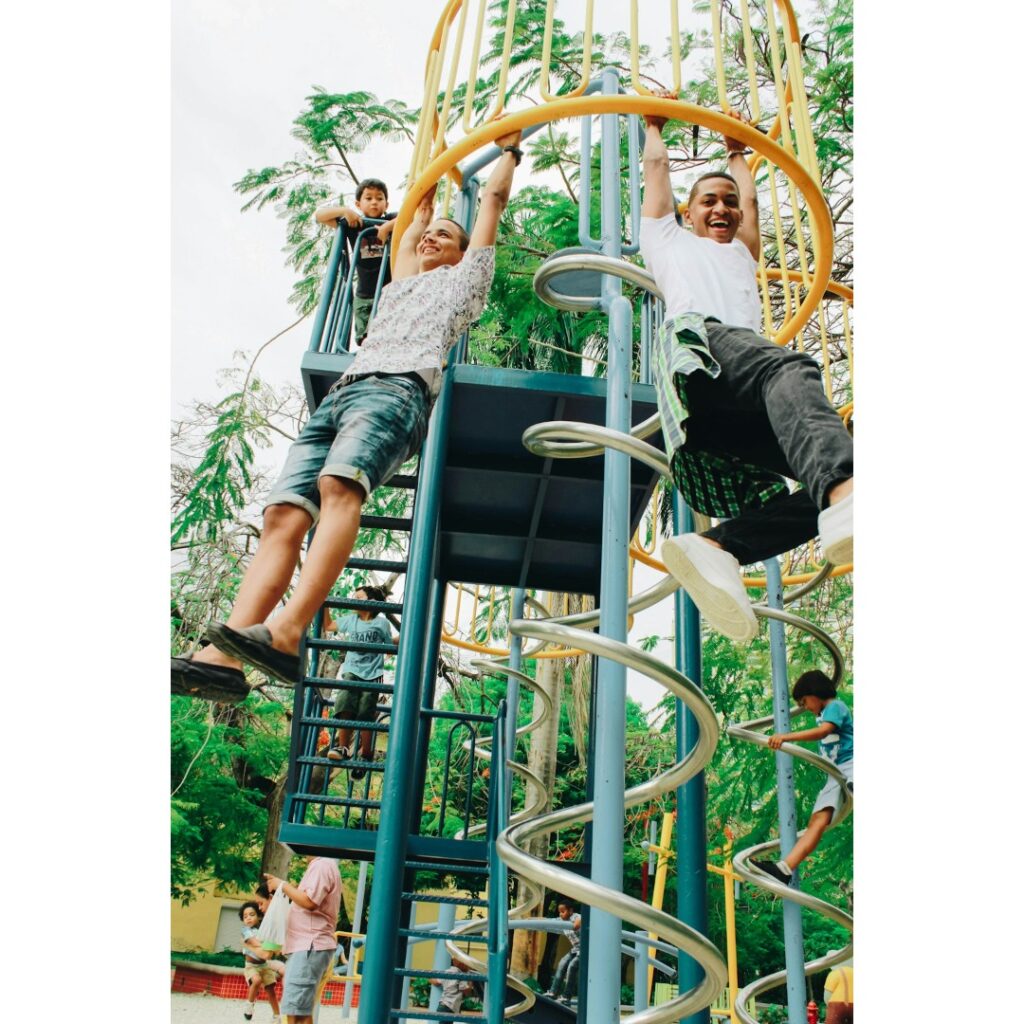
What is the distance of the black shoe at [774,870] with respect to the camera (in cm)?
365

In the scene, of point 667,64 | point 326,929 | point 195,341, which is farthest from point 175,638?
point 667,64

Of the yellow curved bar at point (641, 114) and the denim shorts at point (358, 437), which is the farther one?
the denim shorts at point (358, 437)

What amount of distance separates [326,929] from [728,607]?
520 cm

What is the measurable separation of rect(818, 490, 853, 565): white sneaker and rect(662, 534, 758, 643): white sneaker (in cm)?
26

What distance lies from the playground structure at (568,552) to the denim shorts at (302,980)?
612 millimetres

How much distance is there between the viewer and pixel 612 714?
78.9 inches

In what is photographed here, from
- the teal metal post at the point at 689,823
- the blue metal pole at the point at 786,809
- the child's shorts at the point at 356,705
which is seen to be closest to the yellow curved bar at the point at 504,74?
the teal metal post at the point at 689,823

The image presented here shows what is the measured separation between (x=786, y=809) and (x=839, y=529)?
181 centimetres

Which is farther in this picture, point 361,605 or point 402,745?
A: point 361,605

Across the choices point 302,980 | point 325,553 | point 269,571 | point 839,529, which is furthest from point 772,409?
point 302,980

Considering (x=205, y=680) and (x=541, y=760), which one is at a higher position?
(x=205, y=680)

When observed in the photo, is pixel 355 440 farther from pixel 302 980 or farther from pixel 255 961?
pixel 255 961

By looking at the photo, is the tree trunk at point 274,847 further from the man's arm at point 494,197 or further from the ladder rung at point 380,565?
the man's arm at point 494,197

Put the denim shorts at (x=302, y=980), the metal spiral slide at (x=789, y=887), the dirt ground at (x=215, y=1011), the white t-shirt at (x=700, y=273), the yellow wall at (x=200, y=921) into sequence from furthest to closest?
the yellow wall at (x=200, y=921) < the dirt ground at (x=215, y=1011) < the denim shorts at (x=302, y=980) < the metal spiral slide at (x=789, y=887) < the white t-shirt at (x=700, y=273)
